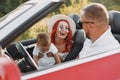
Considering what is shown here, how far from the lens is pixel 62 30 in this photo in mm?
5031

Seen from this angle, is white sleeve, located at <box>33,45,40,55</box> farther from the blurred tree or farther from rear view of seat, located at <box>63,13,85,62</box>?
the blurred tree

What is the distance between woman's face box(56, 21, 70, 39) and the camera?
500 centimetres

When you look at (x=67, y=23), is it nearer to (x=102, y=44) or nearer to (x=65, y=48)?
(x=65, y=48)

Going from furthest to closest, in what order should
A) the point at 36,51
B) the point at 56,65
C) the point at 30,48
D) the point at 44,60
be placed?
the point at 30,48 → the point at 36,51 → the point at 44,60 → the point at 56,65

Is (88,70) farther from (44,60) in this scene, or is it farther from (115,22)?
(115,22)

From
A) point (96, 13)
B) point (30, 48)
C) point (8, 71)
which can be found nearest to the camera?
point (8, 71)

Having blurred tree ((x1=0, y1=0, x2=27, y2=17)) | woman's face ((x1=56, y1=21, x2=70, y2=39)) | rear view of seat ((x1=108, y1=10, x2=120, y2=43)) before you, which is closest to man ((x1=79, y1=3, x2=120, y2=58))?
rear view of seat ((x1=108, y1=10, x2=120, y2=43))

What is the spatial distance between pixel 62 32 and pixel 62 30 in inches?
0.9

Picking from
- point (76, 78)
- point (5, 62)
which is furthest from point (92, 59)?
point (5, 62)

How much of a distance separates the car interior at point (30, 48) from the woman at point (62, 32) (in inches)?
3.6

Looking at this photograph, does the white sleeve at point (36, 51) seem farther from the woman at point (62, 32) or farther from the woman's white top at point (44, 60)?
the woman at point (62, 32)

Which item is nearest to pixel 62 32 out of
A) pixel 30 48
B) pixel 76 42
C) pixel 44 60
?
pixel 76 42

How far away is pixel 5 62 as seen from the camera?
2.42 meters

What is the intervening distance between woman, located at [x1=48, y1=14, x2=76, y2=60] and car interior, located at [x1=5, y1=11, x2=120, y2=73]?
0.30 ft
